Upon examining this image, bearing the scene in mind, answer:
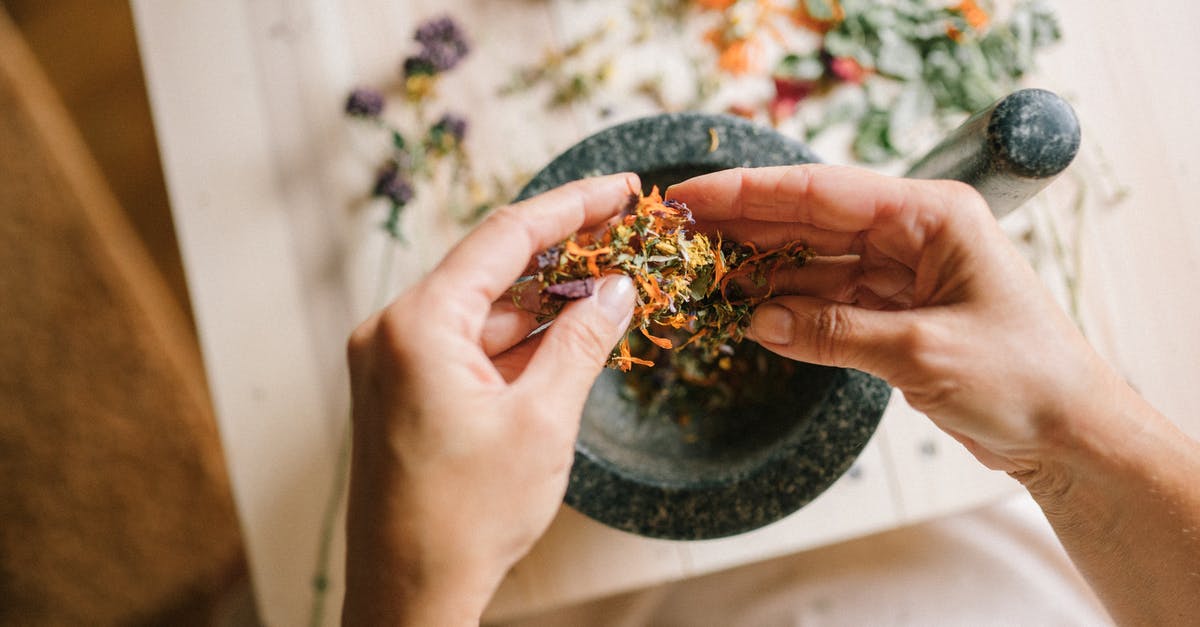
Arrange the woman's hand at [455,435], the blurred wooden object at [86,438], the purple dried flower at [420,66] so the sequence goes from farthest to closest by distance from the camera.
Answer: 1. the blurred wooden object at [86,438]
2. the purple dried flower at [420,66]
3. the woman's hand at [455,435]

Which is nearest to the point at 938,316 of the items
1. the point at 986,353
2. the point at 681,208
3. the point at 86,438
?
the point at 986,353

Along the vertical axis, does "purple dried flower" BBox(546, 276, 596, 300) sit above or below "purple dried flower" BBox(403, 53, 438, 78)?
below

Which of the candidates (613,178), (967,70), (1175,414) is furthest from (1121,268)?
(613,178)

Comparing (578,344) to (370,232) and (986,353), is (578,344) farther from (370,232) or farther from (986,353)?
(370,232)

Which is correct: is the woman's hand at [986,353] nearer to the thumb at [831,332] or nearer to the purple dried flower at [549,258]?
the thumb at [831,332]

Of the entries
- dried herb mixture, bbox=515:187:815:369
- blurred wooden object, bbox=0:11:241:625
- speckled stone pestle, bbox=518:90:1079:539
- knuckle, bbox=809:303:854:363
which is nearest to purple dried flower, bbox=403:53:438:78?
speckled stone pestle, bbox=518:90:1079:539

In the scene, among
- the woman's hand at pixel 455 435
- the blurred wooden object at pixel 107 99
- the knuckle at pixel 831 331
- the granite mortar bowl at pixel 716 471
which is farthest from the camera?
the blurred wooden object at pixel 107 99

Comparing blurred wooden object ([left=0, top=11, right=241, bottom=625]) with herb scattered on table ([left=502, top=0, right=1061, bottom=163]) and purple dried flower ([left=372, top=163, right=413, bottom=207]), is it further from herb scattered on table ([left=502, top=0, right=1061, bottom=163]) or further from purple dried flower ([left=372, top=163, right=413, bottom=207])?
herb scattered on table ([left=502, top=0, right=1061, bottom=163])

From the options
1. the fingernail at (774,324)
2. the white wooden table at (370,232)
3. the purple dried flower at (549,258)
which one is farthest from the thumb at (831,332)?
the white wooden table at (370,232)
